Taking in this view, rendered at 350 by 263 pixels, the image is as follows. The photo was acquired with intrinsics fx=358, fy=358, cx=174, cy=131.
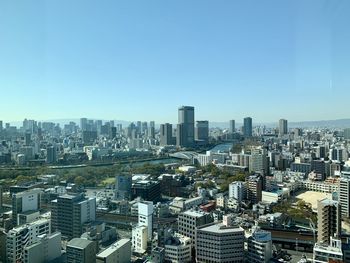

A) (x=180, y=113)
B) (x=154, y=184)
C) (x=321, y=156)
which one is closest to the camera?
(x=154, y=184)

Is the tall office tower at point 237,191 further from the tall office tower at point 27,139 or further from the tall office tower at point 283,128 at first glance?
the tall office tower at point 283,128

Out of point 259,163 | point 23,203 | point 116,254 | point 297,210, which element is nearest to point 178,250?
point 116,254

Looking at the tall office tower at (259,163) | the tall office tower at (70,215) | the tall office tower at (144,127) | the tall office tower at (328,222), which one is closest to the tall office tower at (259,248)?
the tall office tower at (328,222)

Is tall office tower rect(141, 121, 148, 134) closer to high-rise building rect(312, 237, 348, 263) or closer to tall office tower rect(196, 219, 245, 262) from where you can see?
tall office tower rect(196, 219, 245, 262)

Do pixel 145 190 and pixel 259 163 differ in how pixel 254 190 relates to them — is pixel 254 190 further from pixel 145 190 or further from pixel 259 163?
pixel 259 163

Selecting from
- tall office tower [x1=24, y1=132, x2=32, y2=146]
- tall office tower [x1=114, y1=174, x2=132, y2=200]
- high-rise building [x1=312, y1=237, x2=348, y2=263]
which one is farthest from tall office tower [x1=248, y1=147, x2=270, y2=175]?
tall office tower [x1=24, y1=132, x2=32, y2=146]

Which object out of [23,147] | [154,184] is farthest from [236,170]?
[23,147]

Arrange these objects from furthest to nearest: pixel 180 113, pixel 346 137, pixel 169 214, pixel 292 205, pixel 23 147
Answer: pixel 180 113 < pixel 346 137 < pixel 23 147 < pixel 292 205 < pixel 169 214

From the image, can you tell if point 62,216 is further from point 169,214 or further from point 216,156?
point 216,156
